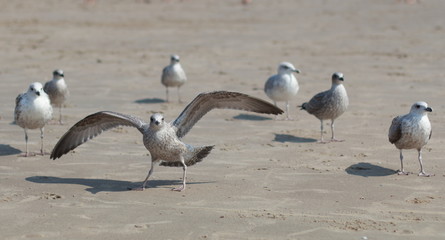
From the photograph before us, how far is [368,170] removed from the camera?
388 inches

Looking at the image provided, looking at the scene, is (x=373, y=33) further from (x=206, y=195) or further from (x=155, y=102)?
(x=206, y=195)

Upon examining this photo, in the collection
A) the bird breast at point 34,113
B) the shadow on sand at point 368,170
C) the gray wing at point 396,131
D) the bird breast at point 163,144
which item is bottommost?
the shadow on sand at point 368,170

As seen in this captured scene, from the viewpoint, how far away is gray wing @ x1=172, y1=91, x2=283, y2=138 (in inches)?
356

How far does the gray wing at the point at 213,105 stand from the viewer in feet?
29.7

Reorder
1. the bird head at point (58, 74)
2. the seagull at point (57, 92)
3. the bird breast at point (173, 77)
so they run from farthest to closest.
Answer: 1. the bird breast at point (173, 77)
2. the bird head at point (58, 74)
3. the seagull at point (57, 92)

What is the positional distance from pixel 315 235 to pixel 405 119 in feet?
10.4

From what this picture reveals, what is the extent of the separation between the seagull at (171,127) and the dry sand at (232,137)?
36 cm

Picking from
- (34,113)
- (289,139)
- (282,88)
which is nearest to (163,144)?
(34,113)

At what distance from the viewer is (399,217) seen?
779cm

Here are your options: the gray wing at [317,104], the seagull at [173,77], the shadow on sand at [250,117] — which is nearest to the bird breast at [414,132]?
the gray wing at [317,104]

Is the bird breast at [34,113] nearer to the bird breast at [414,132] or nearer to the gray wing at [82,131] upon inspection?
the gray wing at [82,131]

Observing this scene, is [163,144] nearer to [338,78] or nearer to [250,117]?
[338,78]

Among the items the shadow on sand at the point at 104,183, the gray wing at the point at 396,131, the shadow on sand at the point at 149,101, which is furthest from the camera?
the shadow on sand at the point at 149,101

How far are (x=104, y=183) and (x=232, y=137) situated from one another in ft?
10.8
